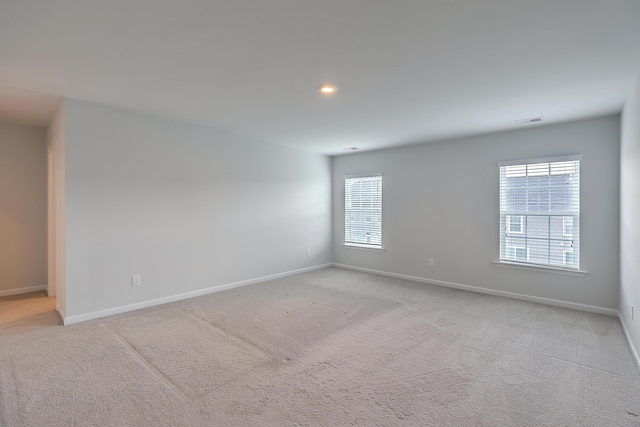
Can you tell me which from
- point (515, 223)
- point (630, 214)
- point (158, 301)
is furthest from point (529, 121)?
point (158, 301)

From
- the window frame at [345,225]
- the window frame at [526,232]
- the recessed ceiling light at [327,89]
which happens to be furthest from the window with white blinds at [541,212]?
the recessed ceiling light at [327,89]

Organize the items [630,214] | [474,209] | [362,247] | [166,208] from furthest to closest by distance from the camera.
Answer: [362,247], [474,209], [166,208], [630,214]

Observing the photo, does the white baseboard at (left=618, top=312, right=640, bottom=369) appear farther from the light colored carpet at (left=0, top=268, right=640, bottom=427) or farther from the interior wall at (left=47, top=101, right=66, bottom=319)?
the interior wall at (left=47, top=101, right=66, bottom=319)

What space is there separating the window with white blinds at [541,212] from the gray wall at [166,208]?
3.52m

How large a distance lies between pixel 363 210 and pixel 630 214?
4.00 metres

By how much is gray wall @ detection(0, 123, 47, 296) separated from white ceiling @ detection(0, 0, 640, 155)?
90cm

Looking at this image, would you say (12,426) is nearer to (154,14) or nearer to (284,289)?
(154,14)

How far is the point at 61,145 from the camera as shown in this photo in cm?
365

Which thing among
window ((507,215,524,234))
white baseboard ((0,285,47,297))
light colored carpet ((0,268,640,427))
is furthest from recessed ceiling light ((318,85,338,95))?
white baseboard ((0,285,47,297))

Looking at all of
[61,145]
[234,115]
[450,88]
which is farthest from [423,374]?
[61,145]

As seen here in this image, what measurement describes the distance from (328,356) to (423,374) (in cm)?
80

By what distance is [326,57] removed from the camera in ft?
7.99

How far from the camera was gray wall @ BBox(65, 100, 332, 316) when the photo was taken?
3.60 m

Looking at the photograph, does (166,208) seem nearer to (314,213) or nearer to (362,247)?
(314,213)
